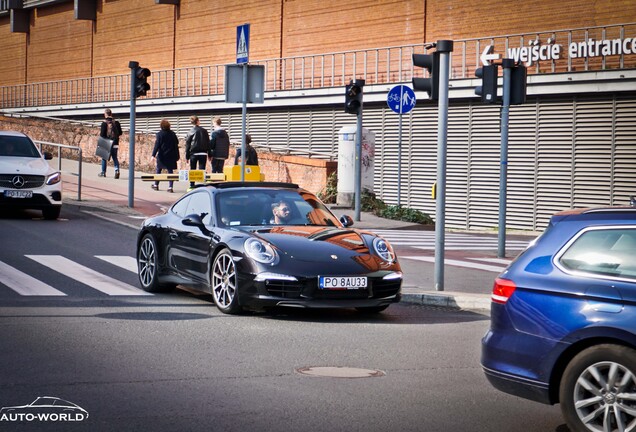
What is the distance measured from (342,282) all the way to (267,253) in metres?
0.80

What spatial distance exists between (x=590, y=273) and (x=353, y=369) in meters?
2.57

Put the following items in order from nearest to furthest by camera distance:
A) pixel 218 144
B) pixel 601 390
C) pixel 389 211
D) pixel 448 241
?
pixel 601 390
pixel 448 241
pixel 389 211
pixel 218 144

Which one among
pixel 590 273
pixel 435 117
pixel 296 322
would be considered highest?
pixel 435 117

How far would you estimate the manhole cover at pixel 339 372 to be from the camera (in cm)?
816

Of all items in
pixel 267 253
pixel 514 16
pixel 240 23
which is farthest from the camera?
pixel 240 23

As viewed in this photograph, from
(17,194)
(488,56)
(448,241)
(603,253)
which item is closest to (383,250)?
(603,253)

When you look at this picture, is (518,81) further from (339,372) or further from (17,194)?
(17,194)

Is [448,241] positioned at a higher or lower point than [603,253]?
lower

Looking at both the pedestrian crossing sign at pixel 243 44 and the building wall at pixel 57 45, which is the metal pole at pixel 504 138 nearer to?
the pedestrian crossing sign at pixel 243 44

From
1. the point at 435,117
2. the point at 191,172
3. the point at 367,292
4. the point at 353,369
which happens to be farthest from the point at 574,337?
the point at 435,117

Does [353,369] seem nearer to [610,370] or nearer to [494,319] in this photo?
[494,319]

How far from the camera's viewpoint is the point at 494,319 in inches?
269

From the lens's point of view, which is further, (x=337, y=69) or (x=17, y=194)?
(x=337, y=69)

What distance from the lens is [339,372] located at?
27.2 ft
